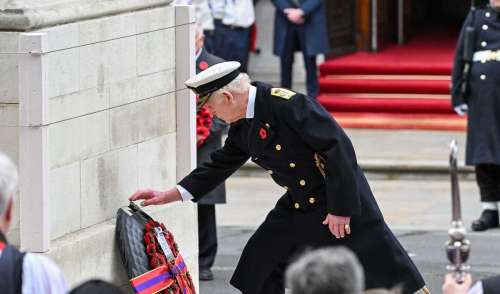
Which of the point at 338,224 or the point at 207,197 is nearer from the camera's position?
the point at 338,224

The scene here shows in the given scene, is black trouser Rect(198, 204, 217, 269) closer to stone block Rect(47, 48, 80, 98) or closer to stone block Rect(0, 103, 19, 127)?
stone block Rect(47, 48, 80, 98)

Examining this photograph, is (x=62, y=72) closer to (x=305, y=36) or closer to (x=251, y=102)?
(x=251, y=102)

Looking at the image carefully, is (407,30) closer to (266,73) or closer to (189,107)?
(266,73)

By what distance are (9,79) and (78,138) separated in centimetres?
51

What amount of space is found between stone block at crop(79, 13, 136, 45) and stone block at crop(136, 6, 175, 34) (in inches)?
3.2

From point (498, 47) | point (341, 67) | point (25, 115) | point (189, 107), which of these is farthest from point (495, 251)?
point (341, 67)

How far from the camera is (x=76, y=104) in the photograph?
7617mm

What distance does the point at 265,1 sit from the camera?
58.7ft

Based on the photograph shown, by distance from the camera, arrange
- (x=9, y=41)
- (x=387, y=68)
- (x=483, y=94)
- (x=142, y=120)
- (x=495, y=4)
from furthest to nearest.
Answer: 1. (x=387, y=68)
2. (x=483, y=94)
3. (x=495, y=4)
4. (x=142, y=120)
5. (x=9, y=41)

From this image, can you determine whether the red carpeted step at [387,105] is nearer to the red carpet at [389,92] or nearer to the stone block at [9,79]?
the red carpet at [389,92]

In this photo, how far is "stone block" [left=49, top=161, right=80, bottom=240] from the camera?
7461 mm

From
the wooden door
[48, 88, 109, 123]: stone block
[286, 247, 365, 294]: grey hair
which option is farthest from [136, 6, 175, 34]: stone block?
the wooden door

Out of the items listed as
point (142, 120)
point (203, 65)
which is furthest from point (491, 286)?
point (203, 65)

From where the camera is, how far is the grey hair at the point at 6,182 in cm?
500
